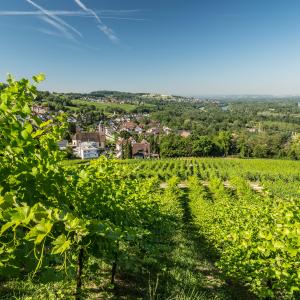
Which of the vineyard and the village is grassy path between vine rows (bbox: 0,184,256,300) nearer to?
the vineyard

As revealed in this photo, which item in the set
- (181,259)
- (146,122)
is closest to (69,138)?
(146,122)

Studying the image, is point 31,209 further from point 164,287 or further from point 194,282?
point 194,282

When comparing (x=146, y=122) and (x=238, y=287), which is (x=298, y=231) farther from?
(x=146, y=122)

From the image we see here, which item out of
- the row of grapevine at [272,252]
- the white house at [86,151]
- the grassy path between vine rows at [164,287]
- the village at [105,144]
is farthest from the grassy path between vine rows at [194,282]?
the white house at [86,151]

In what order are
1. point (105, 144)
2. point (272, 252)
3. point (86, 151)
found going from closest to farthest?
point (272, 252) < point (86, 151) < point (105, 144)

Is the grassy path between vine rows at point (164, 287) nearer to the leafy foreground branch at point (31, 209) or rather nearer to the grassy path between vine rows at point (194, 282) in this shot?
the grassy path between vine rows at point (194, 282)

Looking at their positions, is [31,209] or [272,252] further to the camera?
[272,252]

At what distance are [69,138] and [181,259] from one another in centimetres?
10717

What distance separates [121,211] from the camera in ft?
20.5

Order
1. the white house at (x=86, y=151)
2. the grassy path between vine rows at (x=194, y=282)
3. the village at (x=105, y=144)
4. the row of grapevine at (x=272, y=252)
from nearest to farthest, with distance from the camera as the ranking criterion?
the row of grapevine at (x=272, y=252)
the grassy path between vine rows at (x=194, y=282)
the white house at (x=86, y=151)
the village at (x=105, y=144)

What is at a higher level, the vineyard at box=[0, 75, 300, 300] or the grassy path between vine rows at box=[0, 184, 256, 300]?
the vineyard at box=[0, 75, 300, 300]

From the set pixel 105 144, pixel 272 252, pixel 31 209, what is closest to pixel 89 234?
pixel 31 209

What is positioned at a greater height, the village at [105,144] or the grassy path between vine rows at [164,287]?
the grassy path between vine rows at [164,287]

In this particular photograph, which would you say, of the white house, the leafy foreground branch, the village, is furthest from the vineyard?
the white house
